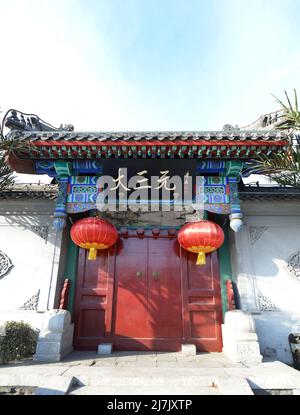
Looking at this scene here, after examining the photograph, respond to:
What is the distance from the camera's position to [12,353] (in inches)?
169

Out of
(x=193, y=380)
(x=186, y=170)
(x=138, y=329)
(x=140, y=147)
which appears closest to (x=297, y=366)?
(x=193, y=380)

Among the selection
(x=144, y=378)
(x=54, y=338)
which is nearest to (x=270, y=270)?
(x=144, y=378)

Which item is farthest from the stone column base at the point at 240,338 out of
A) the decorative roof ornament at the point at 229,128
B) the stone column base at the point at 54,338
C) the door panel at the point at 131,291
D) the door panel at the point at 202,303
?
the decorative roof ornament at the point at 229,128

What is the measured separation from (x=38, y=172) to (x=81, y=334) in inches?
137

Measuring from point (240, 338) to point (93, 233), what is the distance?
3.15 m

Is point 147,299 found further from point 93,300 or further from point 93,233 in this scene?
point 93,233

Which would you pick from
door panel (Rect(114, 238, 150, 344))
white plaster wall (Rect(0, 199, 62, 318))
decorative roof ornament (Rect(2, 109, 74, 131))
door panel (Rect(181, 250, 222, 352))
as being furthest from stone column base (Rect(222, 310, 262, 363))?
decorative roof ornament (Rect(2, 109, 74, 131))

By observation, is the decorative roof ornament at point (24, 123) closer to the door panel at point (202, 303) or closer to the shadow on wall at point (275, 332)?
the door panel at point (202, 303)

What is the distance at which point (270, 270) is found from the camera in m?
5.31

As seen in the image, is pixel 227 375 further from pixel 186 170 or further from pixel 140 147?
pixel 140 147

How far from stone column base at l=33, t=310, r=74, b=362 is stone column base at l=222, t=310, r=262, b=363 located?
298 cm

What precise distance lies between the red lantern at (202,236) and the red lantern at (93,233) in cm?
144

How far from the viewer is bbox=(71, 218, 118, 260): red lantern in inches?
180

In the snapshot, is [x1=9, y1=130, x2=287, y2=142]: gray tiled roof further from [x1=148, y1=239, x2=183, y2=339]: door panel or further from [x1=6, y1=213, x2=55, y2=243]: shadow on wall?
[x1=148, y1=239, x2=183, y2=339]: door panel
